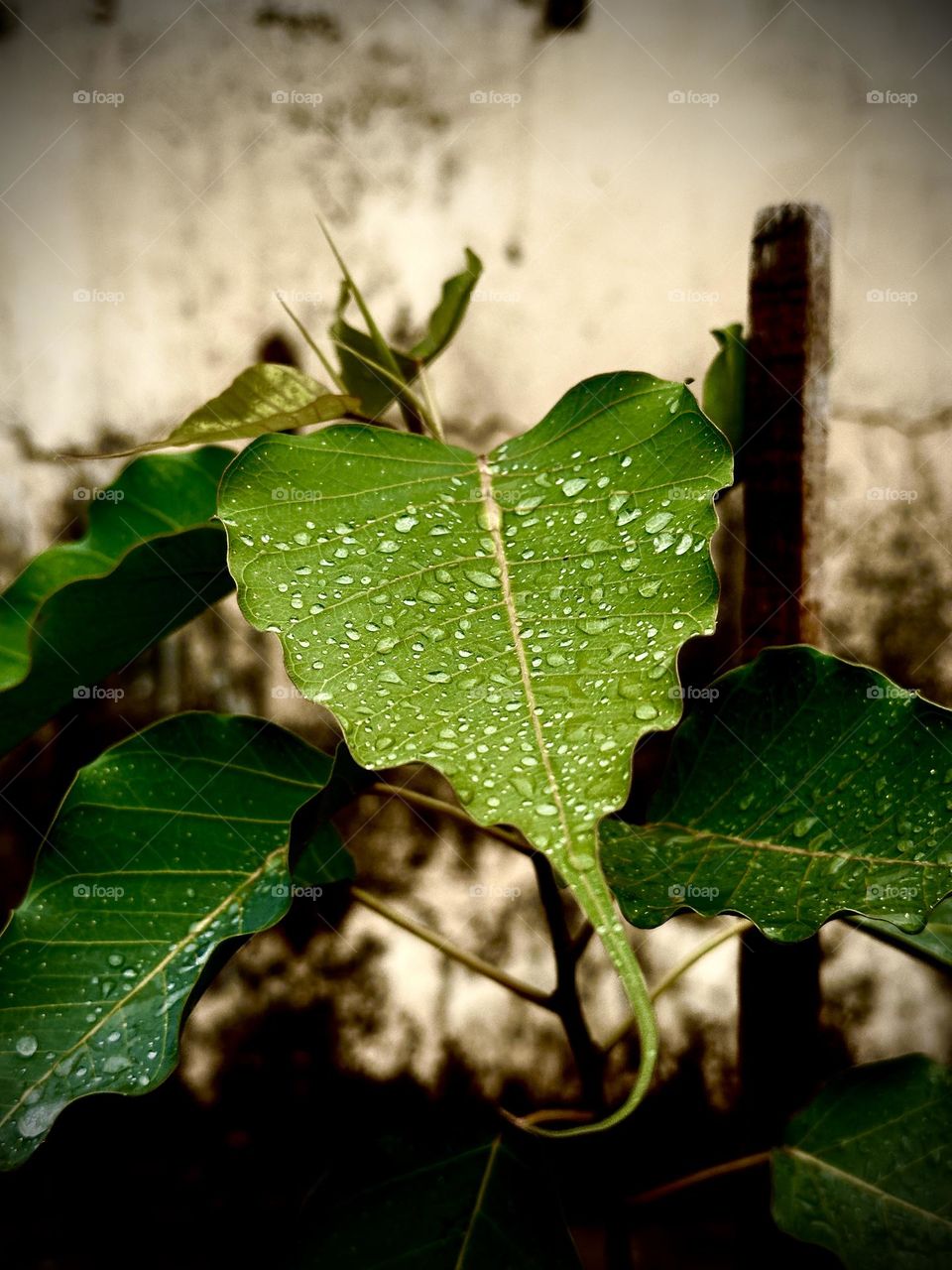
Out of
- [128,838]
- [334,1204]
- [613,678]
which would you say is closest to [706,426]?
[613,678]

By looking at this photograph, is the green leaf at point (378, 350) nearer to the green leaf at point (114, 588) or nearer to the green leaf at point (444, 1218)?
the green leaf at point (114, 588)

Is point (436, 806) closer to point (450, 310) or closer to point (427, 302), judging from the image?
point (450, 310)

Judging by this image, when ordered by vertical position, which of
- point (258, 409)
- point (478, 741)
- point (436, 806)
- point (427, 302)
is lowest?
point (436, 806)

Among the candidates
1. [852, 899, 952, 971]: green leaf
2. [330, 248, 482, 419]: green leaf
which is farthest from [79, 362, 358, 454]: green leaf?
[852, 899, 952, 971]: green leaf

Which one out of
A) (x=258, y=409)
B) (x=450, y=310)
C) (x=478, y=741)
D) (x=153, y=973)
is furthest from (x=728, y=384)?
(x=153, y=973)

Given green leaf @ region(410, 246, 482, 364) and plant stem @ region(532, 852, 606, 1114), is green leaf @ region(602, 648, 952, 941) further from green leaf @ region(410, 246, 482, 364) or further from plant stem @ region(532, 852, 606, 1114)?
green leaf @ region(410, 246, 482, 364)
